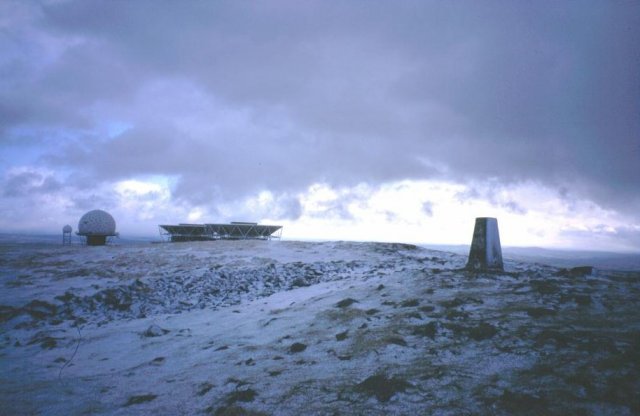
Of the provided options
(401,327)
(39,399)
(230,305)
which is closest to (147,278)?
(230,305)

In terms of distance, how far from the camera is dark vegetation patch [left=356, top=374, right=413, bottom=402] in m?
3.53

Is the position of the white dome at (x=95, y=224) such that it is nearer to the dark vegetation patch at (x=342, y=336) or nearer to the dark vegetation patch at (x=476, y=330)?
the dark vegetation patch at (x=342, y=336)

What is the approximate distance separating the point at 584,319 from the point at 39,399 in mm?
8751

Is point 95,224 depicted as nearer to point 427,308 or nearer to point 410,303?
point 410,303

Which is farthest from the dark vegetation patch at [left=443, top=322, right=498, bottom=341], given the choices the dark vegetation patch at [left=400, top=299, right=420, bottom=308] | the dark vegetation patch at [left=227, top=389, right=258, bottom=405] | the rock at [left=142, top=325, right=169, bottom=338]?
the rock at [left=142, top=325, right=169, bottom=338]

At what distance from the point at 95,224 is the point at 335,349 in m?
39.6

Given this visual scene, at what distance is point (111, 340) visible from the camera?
290 inches

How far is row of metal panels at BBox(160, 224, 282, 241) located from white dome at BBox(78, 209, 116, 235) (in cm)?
851

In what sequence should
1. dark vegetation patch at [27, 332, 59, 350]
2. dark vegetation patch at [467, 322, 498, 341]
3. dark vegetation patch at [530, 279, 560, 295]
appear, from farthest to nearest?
dark vegetation patch at [27, 332, 59, 350] → dark vegetation patch at [530, 279, 560, 295] → dark vegetation patch at [467, 322, 498, 341]

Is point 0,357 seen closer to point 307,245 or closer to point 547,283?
point 547,283

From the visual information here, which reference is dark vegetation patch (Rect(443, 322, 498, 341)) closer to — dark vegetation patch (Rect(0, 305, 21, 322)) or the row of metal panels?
dark vegetation patch (Rect(0, 305, 21, 322))

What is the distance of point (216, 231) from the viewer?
44.4m

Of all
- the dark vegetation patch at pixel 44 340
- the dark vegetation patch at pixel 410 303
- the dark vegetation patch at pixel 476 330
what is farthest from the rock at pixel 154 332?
the dark vegetation patch at pixel 476 330

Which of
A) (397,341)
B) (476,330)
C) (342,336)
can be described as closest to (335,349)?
(342,336)
